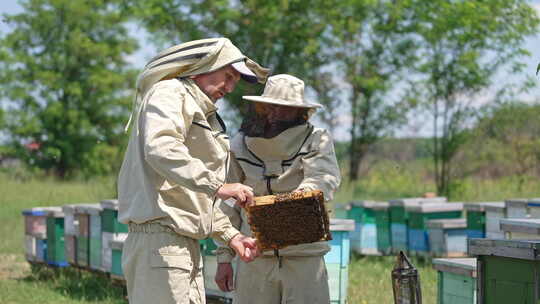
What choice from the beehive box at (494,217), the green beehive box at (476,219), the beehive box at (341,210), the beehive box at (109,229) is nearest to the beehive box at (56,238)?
the beehive box at (109,229)

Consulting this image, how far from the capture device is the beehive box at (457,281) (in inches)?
153

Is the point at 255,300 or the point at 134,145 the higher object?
the point at 134,145

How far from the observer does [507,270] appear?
3004mm

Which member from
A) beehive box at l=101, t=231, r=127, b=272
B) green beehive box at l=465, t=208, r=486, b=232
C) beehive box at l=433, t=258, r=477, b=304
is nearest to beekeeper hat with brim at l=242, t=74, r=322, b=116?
beehive box at l=433, t=258, r=477, b=304

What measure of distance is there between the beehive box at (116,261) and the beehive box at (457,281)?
312cm

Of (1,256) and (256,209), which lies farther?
(1,256)

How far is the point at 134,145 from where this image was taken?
2.74 m

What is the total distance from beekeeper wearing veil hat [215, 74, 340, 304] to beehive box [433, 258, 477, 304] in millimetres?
844

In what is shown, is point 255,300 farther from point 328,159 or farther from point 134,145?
point 134,145

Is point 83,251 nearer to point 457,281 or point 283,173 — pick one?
point 457,281

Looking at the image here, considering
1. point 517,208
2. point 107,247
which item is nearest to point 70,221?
point 107,247

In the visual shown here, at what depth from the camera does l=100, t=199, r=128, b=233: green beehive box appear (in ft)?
22.1

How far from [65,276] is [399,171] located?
1022cm

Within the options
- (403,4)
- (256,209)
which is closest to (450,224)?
(256,209)
